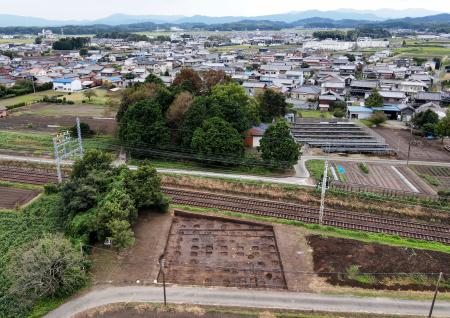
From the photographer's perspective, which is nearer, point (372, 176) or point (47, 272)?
point (47, 272)

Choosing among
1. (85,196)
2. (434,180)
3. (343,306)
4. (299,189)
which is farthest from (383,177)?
(85,196)

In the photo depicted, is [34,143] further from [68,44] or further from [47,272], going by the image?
[68,44]

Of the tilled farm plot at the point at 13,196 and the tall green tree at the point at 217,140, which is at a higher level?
the tall green tree at the point at 217,140

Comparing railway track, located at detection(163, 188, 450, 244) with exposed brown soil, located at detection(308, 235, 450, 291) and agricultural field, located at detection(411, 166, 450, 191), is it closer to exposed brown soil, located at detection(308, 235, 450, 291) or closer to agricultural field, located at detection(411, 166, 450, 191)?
exposed brown soil, located at detection(308, 235, 450, 291)

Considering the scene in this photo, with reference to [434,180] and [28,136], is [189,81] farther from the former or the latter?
[434,180]

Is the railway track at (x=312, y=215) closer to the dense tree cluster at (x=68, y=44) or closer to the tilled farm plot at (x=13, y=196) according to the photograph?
the tilled farm plot at (x=13, y=196)

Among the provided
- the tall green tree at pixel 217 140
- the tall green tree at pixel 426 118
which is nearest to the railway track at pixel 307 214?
the tall green tree at pixel 217 140

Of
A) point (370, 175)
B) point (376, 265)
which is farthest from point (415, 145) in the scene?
point (376, 265)
